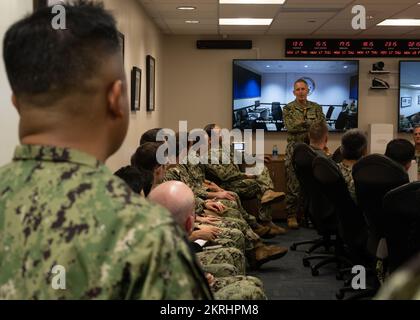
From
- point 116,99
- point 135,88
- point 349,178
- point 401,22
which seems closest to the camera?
point 116,99

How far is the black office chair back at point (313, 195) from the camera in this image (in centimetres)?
449

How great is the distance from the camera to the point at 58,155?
2.64 ft

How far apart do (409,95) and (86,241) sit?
8495 mm

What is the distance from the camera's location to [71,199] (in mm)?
762

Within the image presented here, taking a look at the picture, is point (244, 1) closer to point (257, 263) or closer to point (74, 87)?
point (257, 263)

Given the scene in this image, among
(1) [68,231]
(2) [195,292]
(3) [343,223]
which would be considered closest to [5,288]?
(1) [68,231]

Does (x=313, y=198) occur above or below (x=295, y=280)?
above

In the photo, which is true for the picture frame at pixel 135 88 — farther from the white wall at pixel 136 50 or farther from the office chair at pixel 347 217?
the office chair at pixel 347 217

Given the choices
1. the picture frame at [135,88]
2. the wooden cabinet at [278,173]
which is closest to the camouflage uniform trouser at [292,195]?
the wooden cabinet at [278,173]

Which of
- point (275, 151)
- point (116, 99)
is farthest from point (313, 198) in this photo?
point (116, 99)

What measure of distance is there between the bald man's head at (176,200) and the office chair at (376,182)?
3.82ft

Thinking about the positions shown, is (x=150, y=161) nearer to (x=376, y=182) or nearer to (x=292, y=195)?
(x=376, y=182)

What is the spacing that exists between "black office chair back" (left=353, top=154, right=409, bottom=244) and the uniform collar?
2.25m
